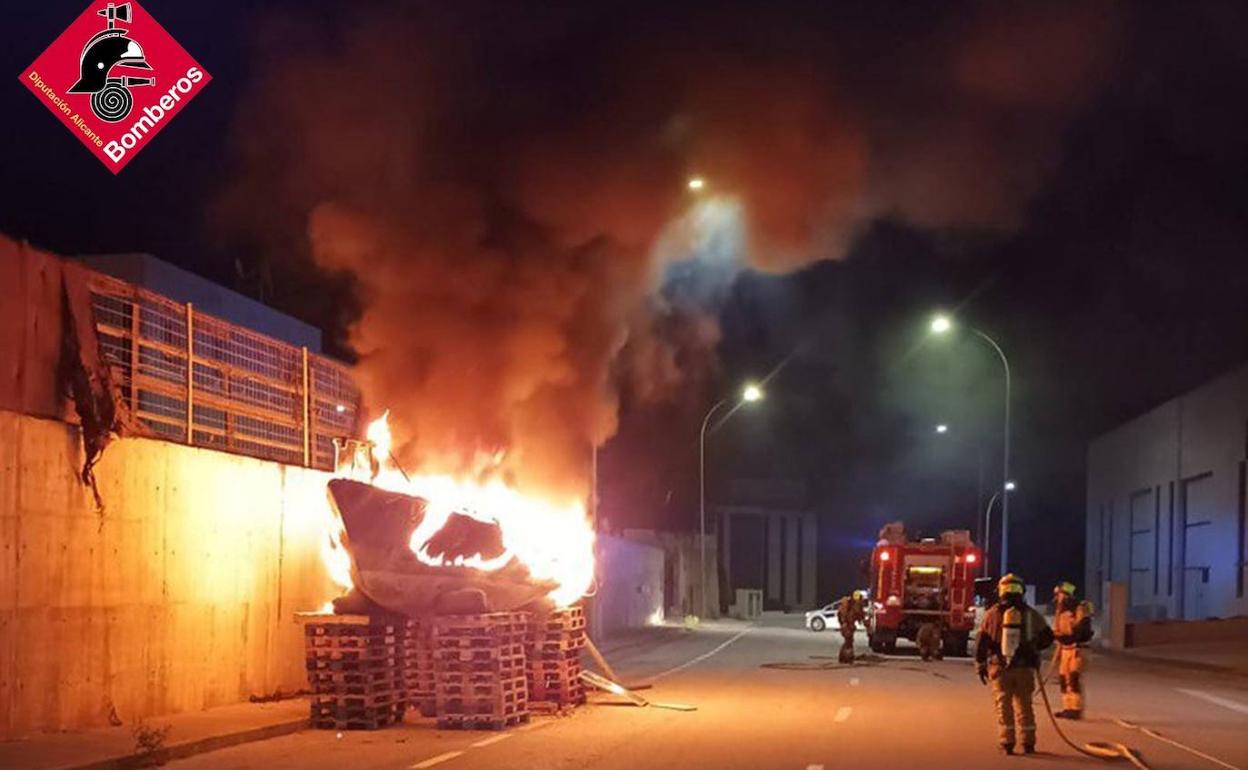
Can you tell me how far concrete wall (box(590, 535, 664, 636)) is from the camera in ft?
125

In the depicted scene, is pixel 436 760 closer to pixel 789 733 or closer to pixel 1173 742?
pixel 789 733

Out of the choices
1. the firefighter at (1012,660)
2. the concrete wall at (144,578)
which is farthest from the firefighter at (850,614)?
the firefighter at (1012,660)

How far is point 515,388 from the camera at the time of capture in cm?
1864

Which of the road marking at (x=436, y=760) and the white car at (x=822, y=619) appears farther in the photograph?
the white car at (x=822, y=619)

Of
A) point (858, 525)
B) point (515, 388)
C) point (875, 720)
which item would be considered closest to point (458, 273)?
point (515, 388)

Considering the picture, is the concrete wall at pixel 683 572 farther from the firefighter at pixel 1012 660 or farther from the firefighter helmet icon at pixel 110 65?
the firefighter at pixel 1012 660

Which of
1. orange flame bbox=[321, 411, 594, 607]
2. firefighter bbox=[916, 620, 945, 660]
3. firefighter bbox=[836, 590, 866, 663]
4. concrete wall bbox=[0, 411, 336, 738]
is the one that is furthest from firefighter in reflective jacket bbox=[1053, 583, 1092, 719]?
firefighter bbox=[916, 620, 945, 660]

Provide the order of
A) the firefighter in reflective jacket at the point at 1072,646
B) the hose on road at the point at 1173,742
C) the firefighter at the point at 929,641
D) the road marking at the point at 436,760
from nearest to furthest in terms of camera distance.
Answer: the road marking at the point at 436,760, the hose on road at the point at 1173,742, the firefighter in reflective jacket at the point at 1072,646, the firefighter at the point at 929,641

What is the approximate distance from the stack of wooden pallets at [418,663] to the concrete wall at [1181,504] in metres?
33.1

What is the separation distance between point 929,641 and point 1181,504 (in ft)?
85.0

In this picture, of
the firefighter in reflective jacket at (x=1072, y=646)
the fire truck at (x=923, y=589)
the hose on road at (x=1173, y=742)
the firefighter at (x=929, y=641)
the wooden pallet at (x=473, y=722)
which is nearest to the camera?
the hose on road at (x=1173, y=742)

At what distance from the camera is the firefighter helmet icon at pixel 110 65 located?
58.8ft

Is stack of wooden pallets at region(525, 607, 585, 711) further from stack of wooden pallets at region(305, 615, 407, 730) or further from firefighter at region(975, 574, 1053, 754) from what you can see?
firefighter at region(975, 574, 1053, 754)

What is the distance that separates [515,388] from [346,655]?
5.13m
